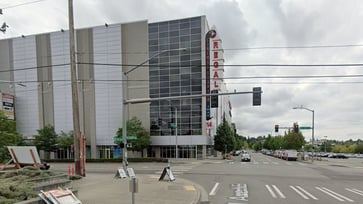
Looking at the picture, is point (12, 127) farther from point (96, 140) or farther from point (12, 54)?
point (12, 54)

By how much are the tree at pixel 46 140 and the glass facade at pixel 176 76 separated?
17.2 meters

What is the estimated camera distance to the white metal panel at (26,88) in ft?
175

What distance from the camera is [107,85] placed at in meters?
50.4

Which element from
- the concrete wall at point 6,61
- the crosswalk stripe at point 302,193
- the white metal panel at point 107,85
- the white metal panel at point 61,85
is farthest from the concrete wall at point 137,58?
the crosswalk stripe at point 302,193

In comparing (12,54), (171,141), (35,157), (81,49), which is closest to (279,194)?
(35,157)

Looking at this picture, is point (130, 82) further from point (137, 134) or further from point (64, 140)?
point (64, 140)

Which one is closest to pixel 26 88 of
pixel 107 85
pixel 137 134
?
pixel 107 85

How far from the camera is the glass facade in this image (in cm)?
4738

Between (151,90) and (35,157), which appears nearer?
(35,157)

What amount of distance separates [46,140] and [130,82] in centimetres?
1745

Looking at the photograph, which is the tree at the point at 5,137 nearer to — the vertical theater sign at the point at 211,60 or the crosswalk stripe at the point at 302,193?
the crosswalk stripe at the point at 302,193

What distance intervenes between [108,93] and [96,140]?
28.8ft

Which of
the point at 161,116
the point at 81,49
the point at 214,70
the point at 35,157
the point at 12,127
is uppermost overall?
the point at 81,49

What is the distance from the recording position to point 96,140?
5094cm
